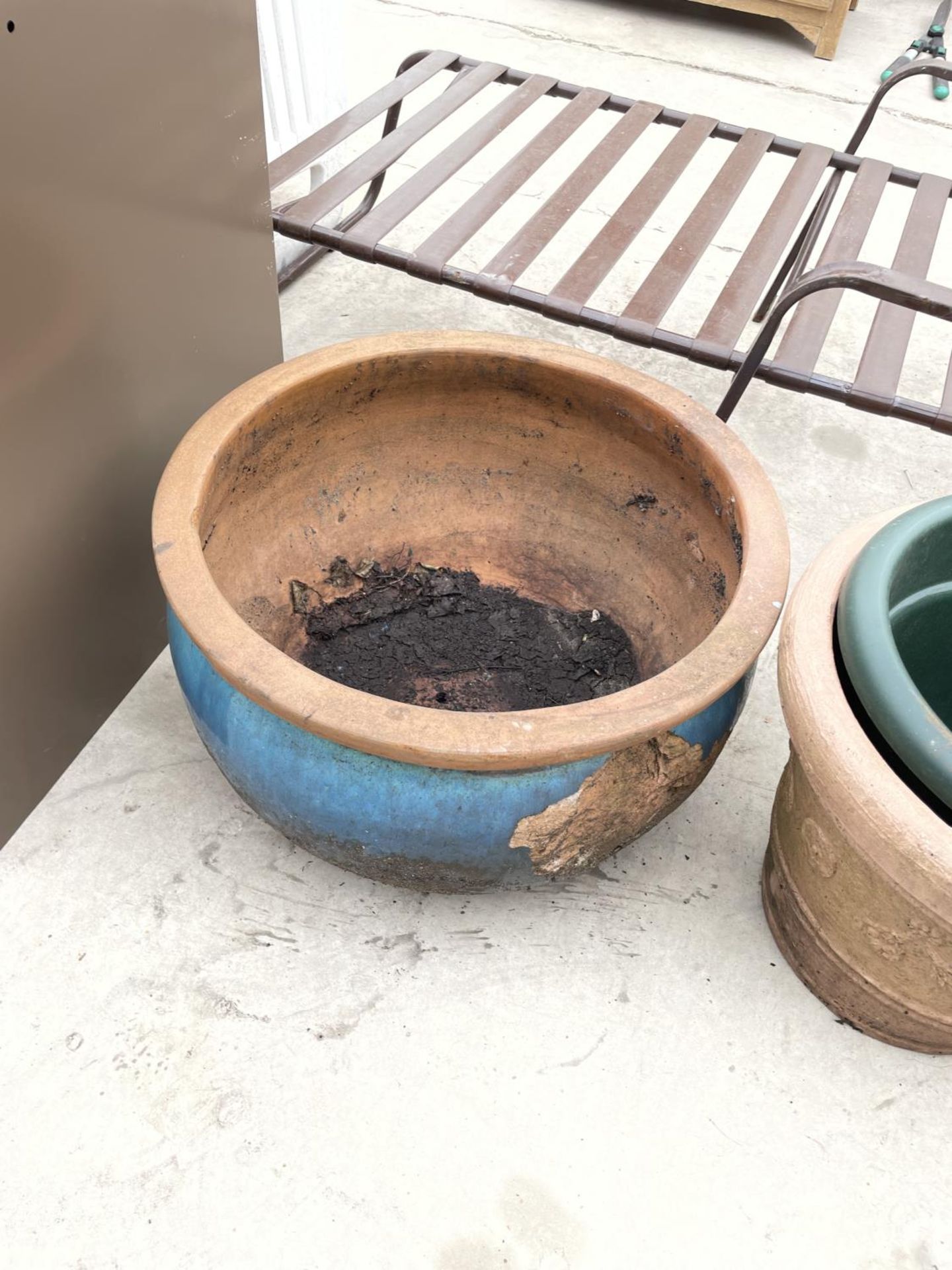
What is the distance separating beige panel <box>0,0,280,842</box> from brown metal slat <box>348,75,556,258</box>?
29cm

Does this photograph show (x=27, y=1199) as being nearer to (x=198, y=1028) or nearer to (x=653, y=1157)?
(x=198, y=1028)

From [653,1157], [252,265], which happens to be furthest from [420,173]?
[653,1157]

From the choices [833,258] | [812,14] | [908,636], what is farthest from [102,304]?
[812,14]

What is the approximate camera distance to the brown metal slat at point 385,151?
2.12 metres

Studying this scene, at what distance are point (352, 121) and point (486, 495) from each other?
1108 millimetres

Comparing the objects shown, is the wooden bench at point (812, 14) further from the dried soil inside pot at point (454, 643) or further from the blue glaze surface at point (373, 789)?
the blue glaze surface at point (373, 789)

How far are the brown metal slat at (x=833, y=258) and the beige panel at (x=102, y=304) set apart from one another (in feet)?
3.40

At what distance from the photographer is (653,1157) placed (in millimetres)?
1359

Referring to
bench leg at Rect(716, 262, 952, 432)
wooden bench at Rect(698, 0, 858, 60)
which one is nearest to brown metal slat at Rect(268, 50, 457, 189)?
bench leg at Rect(716, 262, 952, 432)

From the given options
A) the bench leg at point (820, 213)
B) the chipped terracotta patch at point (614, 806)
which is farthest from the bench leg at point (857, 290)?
the chipped terracotta patch at point (614, 806)

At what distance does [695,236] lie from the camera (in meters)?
2.26

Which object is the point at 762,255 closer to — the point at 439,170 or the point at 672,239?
the point at 672,239

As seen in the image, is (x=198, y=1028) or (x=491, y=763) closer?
(x=491, y=763)

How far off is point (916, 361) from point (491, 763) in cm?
224
